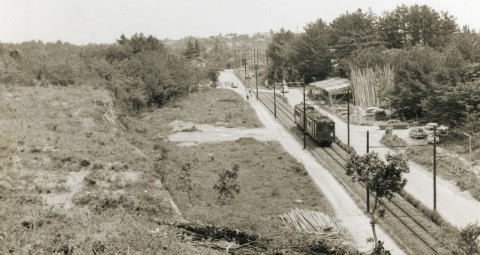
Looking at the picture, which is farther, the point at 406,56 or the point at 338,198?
the point at 406,56

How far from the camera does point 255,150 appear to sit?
146ft

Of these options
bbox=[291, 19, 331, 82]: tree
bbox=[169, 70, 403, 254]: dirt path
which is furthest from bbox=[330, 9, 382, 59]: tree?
bbox=[169, 70, 403, 254]: dirt path

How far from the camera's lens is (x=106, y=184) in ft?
84.9

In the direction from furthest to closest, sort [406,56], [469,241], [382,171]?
[406,56]
[382,171]
[469,241]

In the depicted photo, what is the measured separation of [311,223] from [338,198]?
20.6ft

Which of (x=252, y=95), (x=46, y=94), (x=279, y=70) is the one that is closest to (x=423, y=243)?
(x=46, y=94)

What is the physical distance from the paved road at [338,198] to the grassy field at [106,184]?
1028 mm

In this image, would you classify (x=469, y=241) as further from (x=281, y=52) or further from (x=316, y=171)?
(x=281, y=52)

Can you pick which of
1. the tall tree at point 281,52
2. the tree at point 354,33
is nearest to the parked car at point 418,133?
the tree at point 354,33

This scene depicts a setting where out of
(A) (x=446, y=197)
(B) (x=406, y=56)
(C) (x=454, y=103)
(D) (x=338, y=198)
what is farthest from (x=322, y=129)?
(B) (x=406, y=56)

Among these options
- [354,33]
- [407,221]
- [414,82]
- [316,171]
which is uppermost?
[354,33]

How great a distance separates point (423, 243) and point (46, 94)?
36827mm

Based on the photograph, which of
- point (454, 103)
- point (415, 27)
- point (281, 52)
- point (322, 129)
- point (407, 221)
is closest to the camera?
point (407, 221)

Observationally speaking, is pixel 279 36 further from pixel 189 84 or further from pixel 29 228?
pixel 29 228
